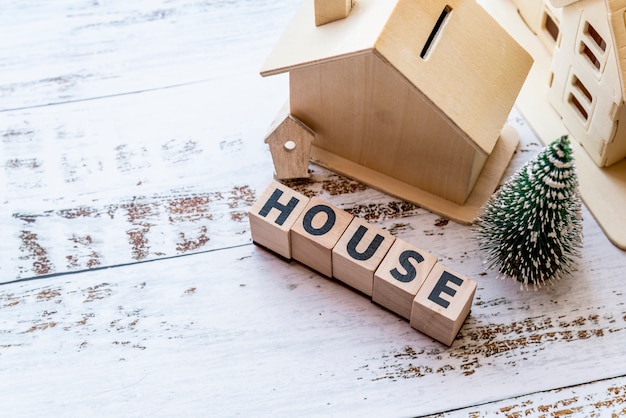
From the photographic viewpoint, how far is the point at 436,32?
0.85 meters

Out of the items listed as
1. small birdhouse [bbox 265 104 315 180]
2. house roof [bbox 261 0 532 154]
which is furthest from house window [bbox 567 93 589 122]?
small birdhouse [bbox 265 104 315 180]

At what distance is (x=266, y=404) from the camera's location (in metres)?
0.84

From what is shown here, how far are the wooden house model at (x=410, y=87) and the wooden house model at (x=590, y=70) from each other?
2.7 inches

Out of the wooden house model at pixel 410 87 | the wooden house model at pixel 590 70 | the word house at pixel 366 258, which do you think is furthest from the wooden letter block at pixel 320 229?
the wooden house model at pixel 590 70

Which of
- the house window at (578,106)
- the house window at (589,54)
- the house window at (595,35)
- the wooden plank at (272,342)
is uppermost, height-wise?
the house window at (595,35)

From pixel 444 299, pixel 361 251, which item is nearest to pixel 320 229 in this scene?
pixel 361 251

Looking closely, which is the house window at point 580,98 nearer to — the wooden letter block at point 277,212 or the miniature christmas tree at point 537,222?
the miniature christmas tree at point 537,222

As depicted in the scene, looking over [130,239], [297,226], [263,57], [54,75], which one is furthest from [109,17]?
[297,226]

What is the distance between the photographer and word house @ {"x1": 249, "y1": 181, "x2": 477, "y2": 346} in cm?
83

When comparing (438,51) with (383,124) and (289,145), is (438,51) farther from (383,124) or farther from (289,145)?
(289,145)

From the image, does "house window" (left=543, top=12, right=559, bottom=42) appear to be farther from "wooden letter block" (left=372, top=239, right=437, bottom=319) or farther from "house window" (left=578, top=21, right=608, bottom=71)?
"wooden letter block" (left=372, top=239, right=437, bottom=319)

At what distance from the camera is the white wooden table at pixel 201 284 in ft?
2.77

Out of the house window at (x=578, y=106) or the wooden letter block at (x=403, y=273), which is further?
the house window at (x=578, y=106)

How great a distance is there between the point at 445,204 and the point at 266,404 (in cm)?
31
